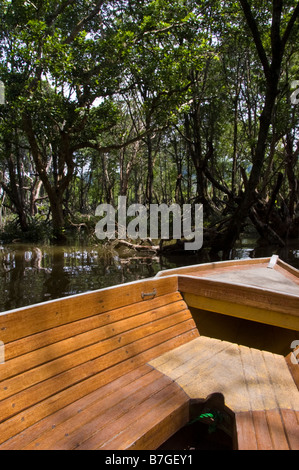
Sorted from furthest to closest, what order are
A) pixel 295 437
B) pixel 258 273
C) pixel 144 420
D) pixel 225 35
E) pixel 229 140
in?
pixel 229 140 < pixel 225 35 < pixel 258 273 < pixel 144 420 < pixel 295 437

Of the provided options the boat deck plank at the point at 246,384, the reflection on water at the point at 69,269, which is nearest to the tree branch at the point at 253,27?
the reflection on water at the point at 69,269

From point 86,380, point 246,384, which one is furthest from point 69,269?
point 246,384

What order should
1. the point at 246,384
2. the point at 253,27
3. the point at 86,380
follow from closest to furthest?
the point at 86,380, the point at 246,384, the point at 253,27

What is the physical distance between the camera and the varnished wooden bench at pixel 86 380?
1884 mm

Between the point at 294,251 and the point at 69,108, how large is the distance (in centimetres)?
1121

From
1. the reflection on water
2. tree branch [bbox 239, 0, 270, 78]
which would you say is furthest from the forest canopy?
the reflection on water

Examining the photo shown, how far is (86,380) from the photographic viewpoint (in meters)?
2.31

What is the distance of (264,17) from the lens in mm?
13578

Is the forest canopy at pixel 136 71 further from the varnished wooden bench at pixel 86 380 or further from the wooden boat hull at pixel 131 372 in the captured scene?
the varnished wooden bench at pixel 86 380

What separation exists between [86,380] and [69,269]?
7.75 meters

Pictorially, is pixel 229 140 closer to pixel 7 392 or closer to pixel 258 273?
pixel 258 273

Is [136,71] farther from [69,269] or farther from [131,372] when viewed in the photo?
[131,372]

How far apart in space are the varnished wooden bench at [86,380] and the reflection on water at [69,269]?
3.98 metres
